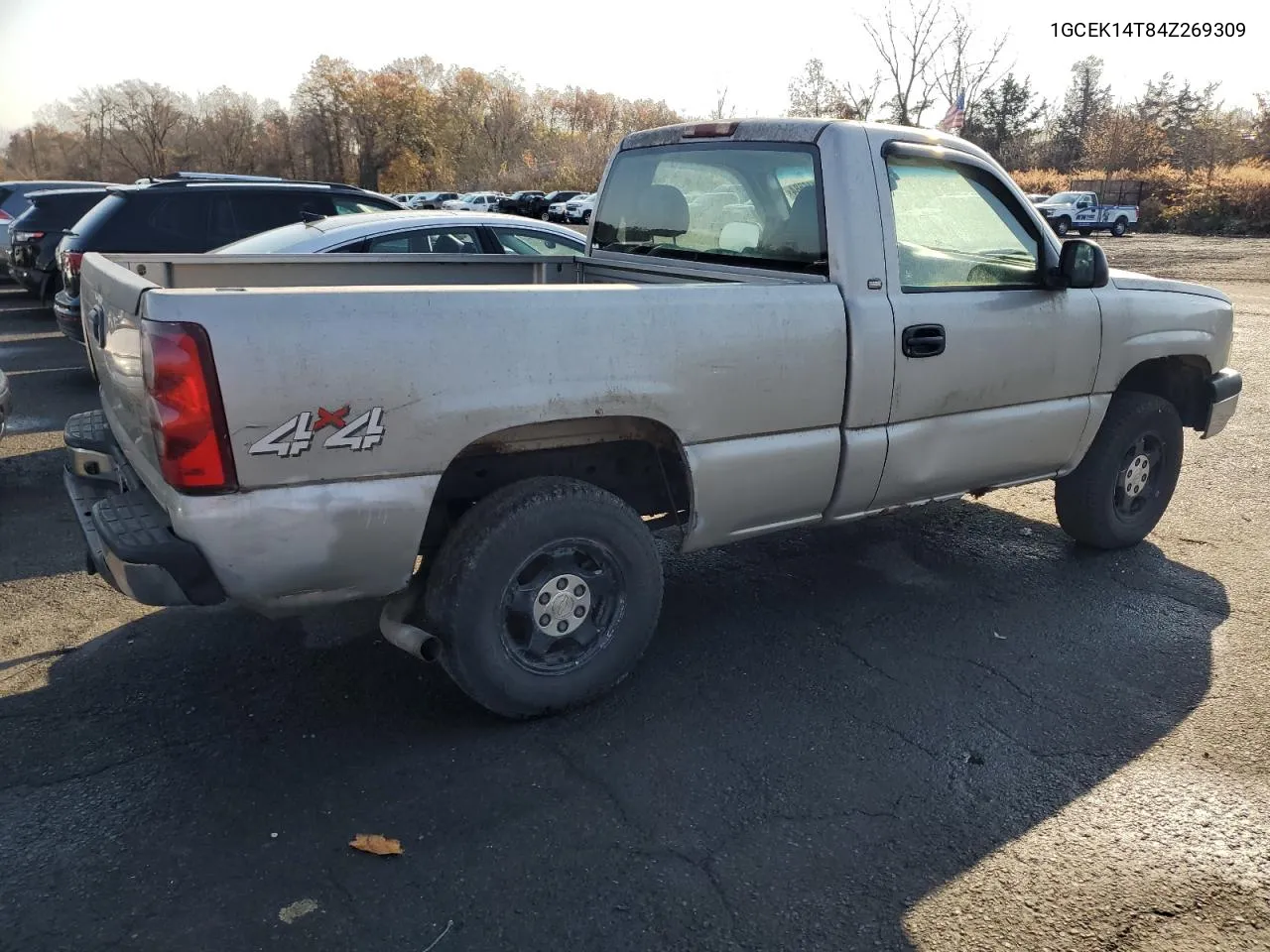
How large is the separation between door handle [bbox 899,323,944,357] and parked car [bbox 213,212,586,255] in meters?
3.84

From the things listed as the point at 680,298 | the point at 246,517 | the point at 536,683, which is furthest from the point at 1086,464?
the point at 246,517

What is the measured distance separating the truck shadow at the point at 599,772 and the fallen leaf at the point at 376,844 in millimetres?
33

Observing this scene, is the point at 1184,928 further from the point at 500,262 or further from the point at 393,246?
the point at 393,246

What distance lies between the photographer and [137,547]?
113 inches

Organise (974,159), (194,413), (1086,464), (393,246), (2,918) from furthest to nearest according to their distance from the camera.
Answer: (393,246), (1086,464), (974,159), (194,413), (2,918)

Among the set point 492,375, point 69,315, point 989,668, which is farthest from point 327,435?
point 69,315

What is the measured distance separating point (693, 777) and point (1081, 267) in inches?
110

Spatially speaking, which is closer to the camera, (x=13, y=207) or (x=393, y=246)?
(x=393, y=246)

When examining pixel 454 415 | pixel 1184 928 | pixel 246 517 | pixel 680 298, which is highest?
pixel 680 298

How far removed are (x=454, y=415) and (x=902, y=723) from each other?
6.45ft

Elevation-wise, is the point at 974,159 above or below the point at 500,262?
above

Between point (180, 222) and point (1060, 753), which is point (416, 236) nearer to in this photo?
point (180, 222)

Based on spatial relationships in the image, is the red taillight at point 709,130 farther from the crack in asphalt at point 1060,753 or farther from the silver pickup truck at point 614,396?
the crack in asphalt at point 1060,753

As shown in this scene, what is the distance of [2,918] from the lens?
255 centimetres
